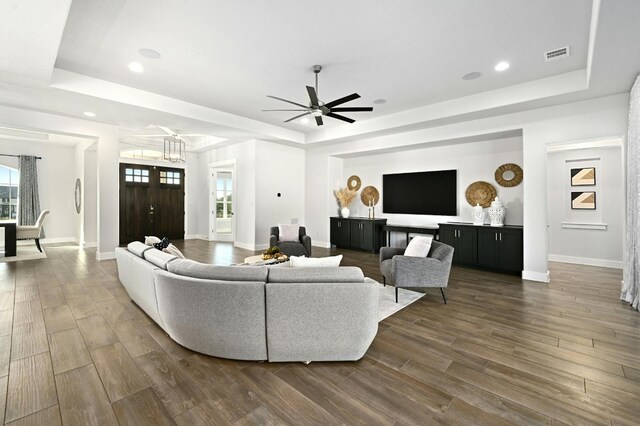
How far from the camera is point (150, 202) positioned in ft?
29.3

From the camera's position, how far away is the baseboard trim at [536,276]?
4816 millimetres

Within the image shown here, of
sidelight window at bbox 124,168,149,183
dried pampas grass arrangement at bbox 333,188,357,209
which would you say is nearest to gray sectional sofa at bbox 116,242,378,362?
dried pampas grass arrangement at bbox 333,188,357,209

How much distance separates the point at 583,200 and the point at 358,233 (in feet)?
15.8

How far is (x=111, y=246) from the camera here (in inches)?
254

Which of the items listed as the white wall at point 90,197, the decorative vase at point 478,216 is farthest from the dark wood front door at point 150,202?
the decorative vase at point 478,216

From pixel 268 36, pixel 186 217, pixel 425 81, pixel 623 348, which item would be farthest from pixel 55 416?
pixel 186 217

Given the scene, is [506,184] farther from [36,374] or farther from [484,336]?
[36,374]

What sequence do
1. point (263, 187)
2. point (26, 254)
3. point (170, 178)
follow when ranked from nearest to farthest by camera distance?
point (26, 254), point (263, 187), point (170, 178)

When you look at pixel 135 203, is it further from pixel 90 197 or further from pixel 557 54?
pixel 557 54

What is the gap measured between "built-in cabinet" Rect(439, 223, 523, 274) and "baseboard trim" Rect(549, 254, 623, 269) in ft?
6.69

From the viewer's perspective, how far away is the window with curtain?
7.89m

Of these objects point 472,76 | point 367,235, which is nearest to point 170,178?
point 367,235

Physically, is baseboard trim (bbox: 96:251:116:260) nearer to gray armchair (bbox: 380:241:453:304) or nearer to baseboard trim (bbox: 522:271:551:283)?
gray armchair (bbox: 380:241:453:304)

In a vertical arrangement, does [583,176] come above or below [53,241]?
above
